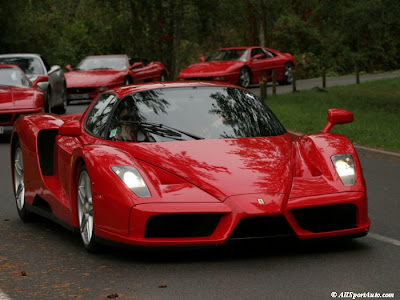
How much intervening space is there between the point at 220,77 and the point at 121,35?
60.8ft

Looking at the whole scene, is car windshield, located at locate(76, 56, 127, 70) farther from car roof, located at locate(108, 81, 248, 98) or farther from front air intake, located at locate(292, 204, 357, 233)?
front air intake, located at locate(292, 204, 357, 233)

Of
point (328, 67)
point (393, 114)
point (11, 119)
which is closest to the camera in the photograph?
point (11, 119)

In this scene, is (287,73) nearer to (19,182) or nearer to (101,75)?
(101,75)

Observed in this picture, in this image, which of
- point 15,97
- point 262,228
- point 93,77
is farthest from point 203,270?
point 93,77

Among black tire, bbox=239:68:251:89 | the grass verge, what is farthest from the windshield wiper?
black tire, bbox=239:68:251:89

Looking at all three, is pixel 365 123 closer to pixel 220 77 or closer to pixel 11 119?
pixel 11 119

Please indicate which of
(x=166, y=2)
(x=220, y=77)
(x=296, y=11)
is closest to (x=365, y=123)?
(x=220, y=77)

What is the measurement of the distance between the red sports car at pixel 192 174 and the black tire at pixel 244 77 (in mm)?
24202

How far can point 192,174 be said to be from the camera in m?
7.62

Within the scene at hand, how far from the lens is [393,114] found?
82.9ft

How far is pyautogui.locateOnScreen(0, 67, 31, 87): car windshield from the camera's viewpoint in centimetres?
2056

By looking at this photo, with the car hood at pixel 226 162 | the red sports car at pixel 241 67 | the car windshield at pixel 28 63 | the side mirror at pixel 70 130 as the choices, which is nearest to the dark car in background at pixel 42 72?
the car windshield at pixel 28 63

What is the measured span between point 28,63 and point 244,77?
35.3ft

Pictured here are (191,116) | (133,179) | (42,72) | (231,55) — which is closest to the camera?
(133,179)
